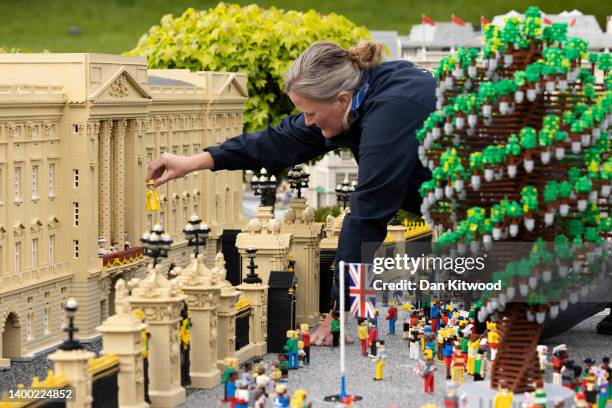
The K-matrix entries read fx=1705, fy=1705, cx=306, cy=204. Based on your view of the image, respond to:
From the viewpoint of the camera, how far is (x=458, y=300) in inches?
1654

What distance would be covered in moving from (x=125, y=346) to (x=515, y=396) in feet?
21.1

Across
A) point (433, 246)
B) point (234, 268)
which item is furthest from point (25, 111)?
point (433, 246)

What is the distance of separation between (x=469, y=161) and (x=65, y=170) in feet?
152

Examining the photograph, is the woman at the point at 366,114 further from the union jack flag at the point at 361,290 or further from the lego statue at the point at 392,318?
the lego statue at the point at 392,318

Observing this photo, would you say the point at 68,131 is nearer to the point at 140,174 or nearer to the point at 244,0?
the point at 140,174

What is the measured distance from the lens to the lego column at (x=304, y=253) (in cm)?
4191

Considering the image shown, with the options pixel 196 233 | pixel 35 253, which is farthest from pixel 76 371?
pixel 35 253

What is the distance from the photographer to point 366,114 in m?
23.8

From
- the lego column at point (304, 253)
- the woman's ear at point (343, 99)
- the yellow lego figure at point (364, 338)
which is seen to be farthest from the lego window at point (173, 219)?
the woman's ear at point (343, 99)

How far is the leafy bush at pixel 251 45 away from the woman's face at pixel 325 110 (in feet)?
243

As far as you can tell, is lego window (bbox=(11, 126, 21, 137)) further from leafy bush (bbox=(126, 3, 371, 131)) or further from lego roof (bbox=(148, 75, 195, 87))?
leafy bush (bbox=(126, 3, 371, 131))

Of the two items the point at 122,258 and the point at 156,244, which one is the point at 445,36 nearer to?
the point at 122,258

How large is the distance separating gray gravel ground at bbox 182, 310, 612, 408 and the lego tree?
4.39m

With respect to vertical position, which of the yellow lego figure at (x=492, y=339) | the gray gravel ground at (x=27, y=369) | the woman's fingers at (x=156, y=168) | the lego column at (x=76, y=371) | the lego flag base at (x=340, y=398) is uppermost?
the woman's fingers at (x=156, y=168)
